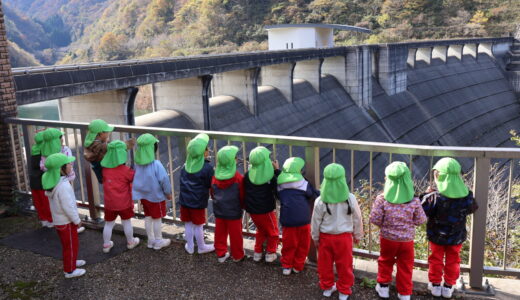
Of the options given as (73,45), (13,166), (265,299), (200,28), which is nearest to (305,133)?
(13,166)

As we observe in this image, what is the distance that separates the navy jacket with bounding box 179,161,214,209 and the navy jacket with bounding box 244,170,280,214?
0.37 m

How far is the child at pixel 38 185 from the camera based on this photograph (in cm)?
452

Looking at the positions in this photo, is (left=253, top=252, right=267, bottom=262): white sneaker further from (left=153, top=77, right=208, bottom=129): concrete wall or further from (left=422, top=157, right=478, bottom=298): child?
(left=153, top=77, right=208, bottom=129): concrete wall

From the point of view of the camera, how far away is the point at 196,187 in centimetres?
399

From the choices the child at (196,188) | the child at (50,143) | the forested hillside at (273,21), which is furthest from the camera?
the forested hillside at (273,21)

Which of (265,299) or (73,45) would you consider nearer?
(265,299)

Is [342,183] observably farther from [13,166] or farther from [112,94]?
[112,94]

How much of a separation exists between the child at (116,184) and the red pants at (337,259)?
5.79 feet

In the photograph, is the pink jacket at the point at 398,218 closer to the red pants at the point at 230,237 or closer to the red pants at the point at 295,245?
the red pants at the point at 295,245

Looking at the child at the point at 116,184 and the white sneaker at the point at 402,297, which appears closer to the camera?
the white sneaker at the point at 402,297

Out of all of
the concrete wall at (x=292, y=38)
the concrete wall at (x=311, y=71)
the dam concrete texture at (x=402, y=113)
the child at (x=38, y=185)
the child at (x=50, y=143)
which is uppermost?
the concrete wall at (x=292, y=38)

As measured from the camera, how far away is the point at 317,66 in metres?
20.8

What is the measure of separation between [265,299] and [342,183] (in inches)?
39.7

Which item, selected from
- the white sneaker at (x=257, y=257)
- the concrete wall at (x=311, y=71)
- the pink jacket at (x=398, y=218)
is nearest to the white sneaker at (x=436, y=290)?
the pink jacket at (x=398, y=218)
